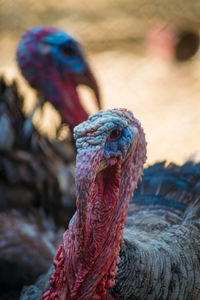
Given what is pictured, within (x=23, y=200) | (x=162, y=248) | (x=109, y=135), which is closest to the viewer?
(x=109, y=135)

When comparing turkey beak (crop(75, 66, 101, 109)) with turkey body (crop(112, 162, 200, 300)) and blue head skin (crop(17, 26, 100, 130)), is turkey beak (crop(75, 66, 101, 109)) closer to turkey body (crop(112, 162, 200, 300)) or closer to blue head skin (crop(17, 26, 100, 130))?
blue head skin (crop(17, 26, 100, 130))

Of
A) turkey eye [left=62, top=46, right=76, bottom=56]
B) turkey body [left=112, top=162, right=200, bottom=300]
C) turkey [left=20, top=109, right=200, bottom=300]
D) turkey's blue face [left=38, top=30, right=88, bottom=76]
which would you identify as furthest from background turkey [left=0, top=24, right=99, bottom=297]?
turkey [left=20, top=109, right=200, bottom=300]

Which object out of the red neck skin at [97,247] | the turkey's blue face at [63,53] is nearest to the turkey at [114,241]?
the red neck skin at [97,247]

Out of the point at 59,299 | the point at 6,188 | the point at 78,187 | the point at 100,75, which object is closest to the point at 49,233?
the point at 6,188

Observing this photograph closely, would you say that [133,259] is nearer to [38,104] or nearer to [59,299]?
[59,299]

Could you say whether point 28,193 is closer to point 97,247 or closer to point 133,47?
point 97,247

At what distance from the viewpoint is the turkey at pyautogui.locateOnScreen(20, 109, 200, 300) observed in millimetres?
1371

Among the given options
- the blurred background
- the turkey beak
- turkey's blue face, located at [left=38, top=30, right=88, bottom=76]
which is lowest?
the turkey beak

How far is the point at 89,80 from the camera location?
335 cm

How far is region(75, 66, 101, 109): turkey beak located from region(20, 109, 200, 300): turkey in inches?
68.8

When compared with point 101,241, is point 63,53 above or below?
above

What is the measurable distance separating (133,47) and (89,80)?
236cm

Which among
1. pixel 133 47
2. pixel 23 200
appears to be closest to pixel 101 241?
pixel 23 200

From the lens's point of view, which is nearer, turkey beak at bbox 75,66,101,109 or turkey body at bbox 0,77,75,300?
turkey body at bbox 0,77,75,300
